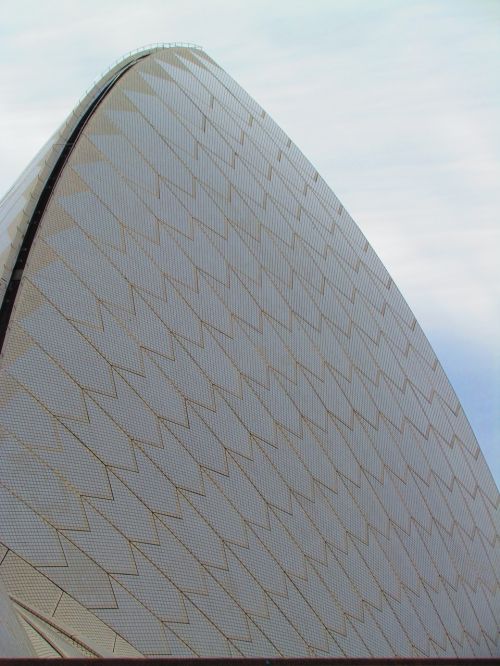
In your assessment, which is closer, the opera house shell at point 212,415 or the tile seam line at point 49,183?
the opera house shell at point 212,415

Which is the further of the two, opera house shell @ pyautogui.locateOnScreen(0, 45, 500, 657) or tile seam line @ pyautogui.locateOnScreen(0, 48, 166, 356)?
tile seam line @ pyautogui.locateOnScreen(0, 48, 166, 356)

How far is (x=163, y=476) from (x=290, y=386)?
4.81m

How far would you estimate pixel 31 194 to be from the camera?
18.2 meters

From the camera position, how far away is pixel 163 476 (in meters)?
16.9

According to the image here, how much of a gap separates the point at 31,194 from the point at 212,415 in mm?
5159

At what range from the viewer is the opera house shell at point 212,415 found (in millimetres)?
15133

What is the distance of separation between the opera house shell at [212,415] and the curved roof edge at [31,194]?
54mm

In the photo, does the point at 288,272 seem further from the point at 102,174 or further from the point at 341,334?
the point at 102,174

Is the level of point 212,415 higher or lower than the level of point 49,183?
lower

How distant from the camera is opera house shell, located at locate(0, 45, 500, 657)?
1513 cm

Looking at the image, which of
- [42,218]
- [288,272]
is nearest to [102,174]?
[42,218]

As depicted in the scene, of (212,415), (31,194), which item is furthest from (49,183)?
(212,415)

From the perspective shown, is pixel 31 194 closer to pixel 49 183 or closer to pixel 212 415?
pixel 49 183

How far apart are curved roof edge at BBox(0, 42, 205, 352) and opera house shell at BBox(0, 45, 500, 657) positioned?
54 millimetres
